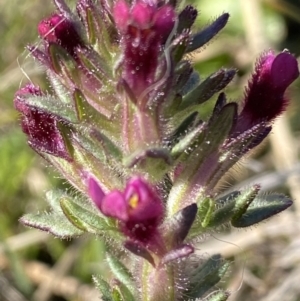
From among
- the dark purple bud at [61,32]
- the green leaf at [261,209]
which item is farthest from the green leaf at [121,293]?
the dark purple bud at [61,32]

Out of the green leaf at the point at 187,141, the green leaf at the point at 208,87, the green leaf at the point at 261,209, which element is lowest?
the green leaf at the point at 261,209

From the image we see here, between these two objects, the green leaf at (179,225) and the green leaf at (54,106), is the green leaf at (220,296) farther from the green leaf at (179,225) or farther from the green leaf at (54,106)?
the green leaf at (54,106)

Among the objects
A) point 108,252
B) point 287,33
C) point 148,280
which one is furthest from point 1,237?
point 287,33

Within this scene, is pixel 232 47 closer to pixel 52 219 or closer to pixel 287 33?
pixel 287 33

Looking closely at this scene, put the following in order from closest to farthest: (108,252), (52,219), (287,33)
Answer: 1. (52,219)
2. (108,252)
3. (287,33)

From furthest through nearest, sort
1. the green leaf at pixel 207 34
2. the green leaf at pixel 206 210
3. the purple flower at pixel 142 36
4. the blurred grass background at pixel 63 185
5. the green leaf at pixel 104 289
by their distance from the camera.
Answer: the blurred grass background at pixel 63 185, the green leaf at pixel 104 289, the green leaf at pixel 207 34, the green leaf at pixel 206 210, the purple flower at pixel 142 36

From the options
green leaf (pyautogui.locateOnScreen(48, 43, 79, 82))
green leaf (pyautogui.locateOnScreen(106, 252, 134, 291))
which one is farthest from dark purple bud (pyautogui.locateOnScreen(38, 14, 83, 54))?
green leaf (pyautogui.locateOnScreen(106, 252, 134, 291))

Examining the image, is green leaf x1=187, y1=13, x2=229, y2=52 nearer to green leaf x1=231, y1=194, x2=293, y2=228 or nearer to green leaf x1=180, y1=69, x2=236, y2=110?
green leaf x1=180, y1=69, x2=236, y2=110
